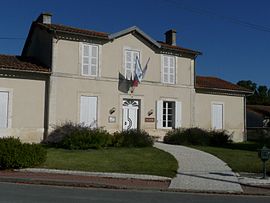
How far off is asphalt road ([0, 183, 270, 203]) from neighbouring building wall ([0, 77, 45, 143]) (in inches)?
365

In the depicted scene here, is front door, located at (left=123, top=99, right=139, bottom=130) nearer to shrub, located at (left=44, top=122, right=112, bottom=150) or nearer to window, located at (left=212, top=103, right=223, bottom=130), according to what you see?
shrub, located at (left=44, top=122, right=112, bottom=150)

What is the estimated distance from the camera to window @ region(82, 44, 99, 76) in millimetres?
20844

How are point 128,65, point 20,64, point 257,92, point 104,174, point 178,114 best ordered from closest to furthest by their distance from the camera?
1. point 104,174
2. point 20,64
3. point 128,65
4. point 178,114
5. point 257,92

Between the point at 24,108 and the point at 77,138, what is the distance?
11.1 ft

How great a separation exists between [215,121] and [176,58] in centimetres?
514

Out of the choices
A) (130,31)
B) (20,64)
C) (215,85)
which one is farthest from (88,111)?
(215,85)

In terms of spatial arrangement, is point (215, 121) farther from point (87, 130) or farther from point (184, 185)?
point (184, 185)

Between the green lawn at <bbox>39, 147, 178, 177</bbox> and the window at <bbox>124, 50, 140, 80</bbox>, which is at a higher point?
the window at <bbox>124, 50, 140, 80</bbox>

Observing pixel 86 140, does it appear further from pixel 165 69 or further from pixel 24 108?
pixel 165 69

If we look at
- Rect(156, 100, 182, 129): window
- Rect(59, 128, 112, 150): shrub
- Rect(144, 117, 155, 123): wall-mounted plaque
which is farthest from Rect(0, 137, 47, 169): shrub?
Rect(156, 100, 182, 129): window

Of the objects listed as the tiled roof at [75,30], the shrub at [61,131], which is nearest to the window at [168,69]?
the tiled roof at [75,30]

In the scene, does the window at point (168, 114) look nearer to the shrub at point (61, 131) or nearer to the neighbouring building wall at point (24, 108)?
the shrub at point (61, 131)

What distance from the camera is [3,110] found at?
18.8 m

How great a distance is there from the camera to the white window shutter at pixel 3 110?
18.7 meters
